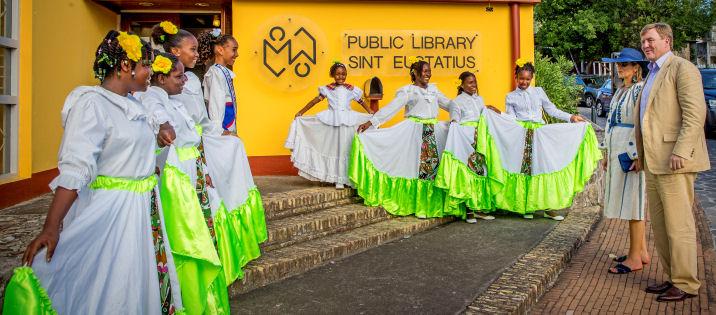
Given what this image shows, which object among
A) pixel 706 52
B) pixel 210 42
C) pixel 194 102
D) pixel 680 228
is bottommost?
pixel 680 228

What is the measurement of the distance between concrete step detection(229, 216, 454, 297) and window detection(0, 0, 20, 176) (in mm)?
2755

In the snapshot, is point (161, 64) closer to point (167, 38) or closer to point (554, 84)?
point (167, 38)

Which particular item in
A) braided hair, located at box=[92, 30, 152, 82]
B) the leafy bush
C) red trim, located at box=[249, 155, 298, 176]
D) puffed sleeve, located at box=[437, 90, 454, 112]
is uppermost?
the leafy bush

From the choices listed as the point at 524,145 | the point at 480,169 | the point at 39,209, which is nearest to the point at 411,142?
the point at 480,169

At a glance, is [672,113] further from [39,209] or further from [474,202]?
[39,209]

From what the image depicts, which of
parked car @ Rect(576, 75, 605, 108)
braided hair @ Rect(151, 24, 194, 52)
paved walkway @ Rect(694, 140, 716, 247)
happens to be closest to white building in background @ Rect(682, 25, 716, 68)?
parked car @ Rect(576, 75, 605, 108)

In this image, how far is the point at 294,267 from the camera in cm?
457

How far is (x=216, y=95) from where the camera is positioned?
15.7ft

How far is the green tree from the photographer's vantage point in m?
23.2

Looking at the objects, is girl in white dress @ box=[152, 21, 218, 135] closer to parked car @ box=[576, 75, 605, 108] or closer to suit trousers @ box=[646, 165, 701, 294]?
suit trousers @ box=[646, 165, 701, 294]

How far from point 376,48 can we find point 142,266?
613 cm

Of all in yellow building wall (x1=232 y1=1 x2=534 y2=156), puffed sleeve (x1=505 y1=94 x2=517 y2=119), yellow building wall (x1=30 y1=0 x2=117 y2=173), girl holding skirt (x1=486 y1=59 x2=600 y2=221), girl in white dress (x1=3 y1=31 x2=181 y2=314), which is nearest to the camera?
girl in white dress (x1=3 y1=31 x2=181 y2=314)

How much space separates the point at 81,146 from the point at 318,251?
2.68 m

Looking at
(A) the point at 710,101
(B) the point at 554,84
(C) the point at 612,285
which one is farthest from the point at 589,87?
(C) the point at 612,285
